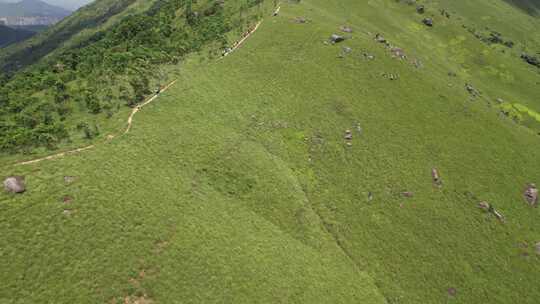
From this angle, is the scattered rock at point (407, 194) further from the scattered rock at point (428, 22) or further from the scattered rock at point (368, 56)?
the scattered rock at point (428, 22)

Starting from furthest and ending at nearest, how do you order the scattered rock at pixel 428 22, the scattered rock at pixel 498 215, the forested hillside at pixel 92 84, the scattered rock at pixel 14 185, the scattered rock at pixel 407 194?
the scattered rock at pixel 428 22, the scattered rock at pixel 498 215, the scattered rock at pixel 407 194, the forested hillside at pixel 92 84, the scattered rock at pixel 14 185

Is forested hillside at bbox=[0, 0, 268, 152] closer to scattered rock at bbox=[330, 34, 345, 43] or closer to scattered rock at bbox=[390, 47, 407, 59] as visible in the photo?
scattered rock at bbox=[330, 34, 345, 43]

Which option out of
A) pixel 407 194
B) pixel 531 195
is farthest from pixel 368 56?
pixel 531 195

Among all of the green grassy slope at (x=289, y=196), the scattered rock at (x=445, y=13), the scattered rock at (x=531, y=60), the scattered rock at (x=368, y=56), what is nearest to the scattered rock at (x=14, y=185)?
the green grassy slope at (x=289, y=196)

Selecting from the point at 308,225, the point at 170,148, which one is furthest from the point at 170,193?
the point at 308,225

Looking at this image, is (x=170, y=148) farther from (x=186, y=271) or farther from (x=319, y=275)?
(x=319, y=275)

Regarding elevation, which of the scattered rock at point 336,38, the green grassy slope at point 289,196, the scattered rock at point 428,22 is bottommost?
the green grassy slope at point 289,196

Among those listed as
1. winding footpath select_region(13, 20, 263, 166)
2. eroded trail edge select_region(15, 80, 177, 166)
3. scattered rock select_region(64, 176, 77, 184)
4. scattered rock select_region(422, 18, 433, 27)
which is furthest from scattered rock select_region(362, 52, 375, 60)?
scattered rock select_region(422, 18, 433, 27)
